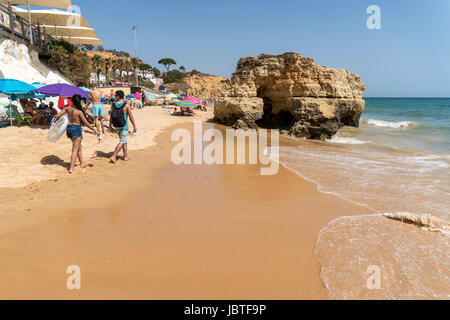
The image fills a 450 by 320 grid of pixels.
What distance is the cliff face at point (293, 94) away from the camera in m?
13.1

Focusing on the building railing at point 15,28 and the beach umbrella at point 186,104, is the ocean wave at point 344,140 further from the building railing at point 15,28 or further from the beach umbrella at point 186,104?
the building railing at point 15,28

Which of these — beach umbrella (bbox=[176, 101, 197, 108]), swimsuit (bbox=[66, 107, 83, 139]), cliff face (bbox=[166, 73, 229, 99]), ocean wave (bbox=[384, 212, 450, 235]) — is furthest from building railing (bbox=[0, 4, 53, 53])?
cliff face (bbox=[166, 73, 229, 99])

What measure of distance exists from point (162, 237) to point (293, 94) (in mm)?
12660

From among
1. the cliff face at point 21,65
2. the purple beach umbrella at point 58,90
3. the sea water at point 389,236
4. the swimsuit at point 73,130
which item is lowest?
the sea water at point 389,236

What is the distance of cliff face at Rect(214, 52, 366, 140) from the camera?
42.9 feet

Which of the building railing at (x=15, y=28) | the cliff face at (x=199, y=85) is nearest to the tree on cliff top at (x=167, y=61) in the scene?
the cliff face at (x=199, y=85)

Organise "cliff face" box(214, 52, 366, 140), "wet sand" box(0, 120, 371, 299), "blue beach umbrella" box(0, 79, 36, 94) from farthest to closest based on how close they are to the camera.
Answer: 1. "cliff face" box(214, 52, 366, 140)
2. "blue beach umbrella" box(0, 79, 36, 94)
3. "wet sand" box(0, 120, 371, 299)

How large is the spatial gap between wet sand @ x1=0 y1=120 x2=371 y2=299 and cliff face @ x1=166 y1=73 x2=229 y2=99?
47.6 metres

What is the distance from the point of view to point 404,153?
31.6 feet

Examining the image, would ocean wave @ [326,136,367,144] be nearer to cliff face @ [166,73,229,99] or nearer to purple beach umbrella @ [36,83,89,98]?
purple beach umbrella @ [36,83,89,98]

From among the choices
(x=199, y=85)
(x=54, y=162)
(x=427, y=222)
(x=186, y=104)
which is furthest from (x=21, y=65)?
(x=199, y=85)

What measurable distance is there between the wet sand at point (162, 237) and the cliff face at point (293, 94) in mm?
8738

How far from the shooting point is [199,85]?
181 feet

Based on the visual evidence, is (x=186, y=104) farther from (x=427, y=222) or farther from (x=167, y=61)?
(x=167, y=61)
